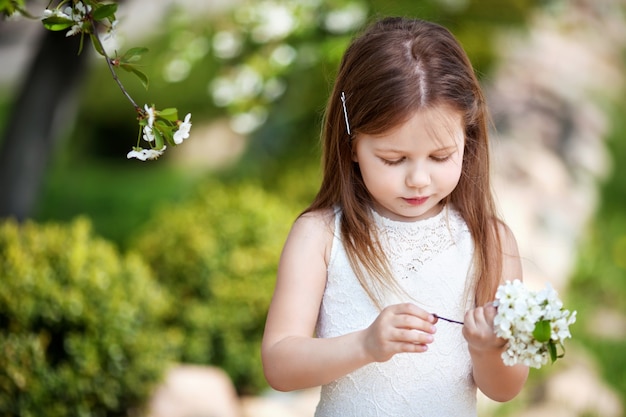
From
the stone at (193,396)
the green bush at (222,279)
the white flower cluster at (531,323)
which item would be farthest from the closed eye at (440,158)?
the green bush at (222,279)

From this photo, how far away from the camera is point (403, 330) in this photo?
5.65 feet

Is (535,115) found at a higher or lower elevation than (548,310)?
higher

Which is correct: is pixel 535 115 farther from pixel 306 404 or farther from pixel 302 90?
pixel 306 404

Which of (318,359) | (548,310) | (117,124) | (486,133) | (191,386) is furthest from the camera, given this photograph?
(117,124)

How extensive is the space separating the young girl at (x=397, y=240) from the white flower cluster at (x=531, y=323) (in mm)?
178

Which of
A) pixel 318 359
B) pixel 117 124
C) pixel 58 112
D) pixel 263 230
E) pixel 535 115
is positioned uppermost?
Answer: pixel 117 124

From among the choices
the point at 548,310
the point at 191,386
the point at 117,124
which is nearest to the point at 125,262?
the point at 191,386

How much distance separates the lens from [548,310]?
1.65 m

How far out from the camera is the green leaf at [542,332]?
1642 millimetres

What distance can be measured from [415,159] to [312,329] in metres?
0.43

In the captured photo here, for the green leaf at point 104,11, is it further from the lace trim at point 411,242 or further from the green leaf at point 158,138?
the lace trim at point 411,242

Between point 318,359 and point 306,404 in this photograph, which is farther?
point 306,404

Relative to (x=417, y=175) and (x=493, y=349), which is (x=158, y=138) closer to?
(x=417, y=175)

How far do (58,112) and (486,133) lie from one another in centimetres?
278
